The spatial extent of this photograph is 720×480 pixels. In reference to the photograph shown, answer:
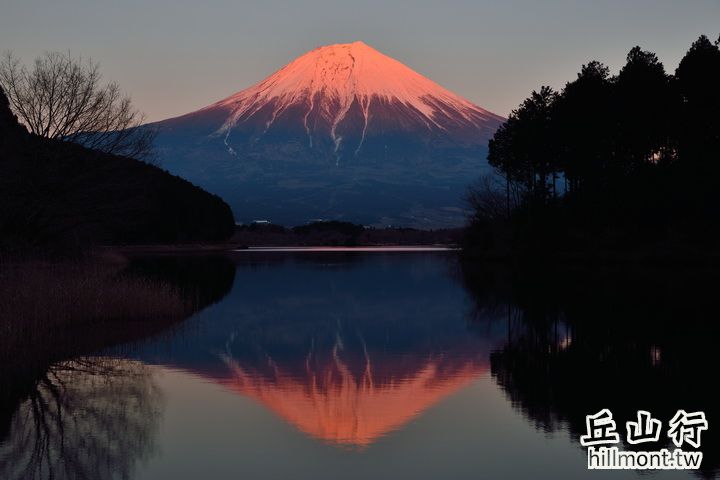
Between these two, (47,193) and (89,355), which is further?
(47,193)

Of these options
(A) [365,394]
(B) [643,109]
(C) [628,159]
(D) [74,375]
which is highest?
(B) [643,109]

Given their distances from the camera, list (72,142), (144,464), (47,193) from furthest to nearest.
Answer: (72,142) < (47,193) < (144,464)

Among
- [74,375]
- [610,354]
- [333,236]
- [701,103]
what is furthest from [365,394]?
[333,236]

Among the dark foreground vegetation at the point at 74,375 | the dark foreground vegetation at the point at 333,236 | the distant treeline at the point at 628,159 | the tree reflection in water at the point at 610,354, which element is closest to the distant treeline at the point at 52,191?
the dark foreground vegetation at the point at 74,375

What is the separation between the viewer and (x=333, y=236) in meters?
131

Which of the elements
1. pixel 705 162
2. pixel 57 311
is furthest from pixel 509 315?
pixel 705 162

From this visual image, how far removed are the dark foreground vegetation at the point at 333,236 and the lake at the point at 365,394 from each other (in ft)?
338

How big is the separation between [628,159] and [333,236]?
80530 mm

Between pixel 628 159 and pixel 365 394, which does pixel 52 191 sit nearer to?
pixel 365 394

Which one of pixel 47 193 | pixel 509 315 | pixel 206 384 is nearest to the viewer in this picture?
pixel 206 384

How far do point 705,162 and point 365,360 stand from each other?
33.4 metres

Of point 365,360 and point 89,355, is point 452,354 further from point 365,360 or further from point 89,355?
point 89,355

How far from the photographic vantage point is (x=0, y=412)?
1094 cm

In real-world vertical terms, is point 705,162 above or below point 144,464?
above
